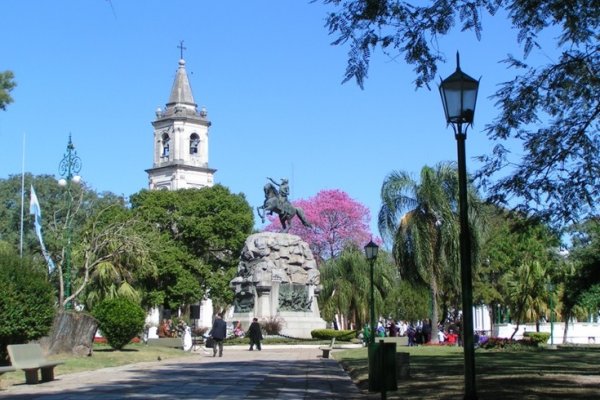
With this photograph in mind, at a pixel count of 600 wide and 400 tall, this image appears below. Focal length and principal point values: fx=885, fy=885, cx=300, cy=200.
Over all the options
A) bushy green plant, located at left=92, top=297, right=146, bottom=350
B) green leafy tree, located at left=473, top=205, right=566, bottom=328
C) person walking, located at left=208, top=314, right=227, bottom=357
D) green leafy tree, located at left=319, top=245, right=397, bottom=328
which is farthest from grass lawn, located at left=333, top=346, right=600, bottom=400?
green leafy tree, located at left=319, top=245, right=397, bottom=328

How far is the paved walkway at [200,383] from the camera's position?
15070mm

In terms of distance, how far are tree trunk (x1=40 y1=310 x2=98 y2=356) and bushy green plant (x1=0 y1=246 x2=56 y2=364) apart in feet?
8.85

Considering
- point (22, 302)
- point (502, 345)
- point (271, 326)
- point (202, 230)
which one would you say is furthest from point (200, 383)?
point (202, 230)

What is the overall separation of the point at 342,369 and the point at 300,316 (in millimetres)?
19488

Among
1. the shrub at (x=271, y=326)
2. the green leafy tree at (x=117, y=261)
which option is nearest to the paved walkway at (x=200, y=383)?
the green leafy tree at (x=117, y=261)

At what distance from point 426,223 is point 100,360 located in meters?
19.7

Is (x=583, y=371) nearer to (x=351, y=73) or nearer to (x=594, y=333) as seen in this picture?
(x=351, y=73)

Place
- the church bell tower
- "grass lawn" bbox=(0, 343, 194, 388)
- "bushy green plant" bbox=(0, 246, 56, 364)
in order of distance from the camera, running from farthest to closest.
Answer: the church bell tower < "bushy green plant" bbox=(0, 246, 56, 364) < "grass lawn" bbox=(0, 343, 194, 388)

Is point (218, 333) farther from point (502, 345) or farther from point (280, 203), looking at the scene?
point (280, 203)

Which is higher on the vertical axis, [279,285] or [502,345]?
[279,285]

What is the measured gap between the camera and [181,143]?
103 metres

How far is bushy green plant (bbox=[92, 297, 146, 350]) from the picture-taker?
1140 inches

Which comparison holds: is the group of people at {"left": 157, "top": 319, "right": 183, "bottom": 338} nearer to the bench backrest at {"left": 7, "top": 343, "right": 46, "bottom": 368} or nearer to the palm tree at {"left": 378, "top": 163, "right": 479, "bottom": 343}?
the palm tree at {"left": 378, "top": 163, "right": 479, "bottom": 343}

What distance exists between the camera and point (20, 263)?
22062mm
